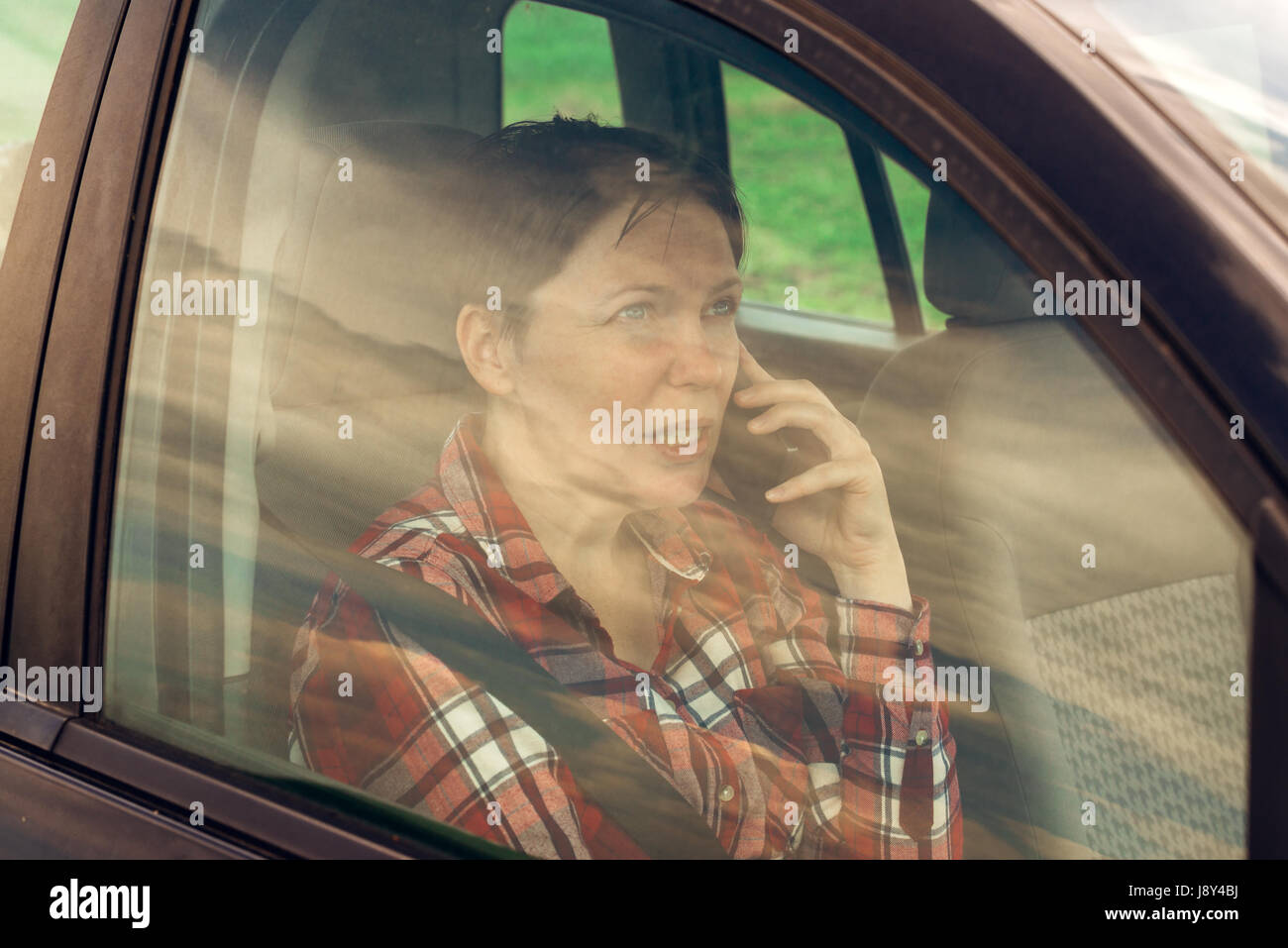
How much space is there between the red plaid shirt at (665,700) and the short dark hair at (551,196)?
17 cm

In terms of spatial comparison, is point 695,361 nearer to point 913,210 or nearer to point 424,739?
point 913,210

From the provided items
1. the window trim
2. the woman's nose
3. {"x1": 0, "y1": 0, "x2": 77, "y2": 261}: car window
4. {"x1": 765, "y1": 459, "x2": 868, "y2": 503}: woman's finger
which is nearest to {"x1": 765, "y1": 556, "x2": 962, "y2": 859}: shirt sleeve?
{"x1": 765, "y1": 459, "x2": 868, "y2": 503}: woman's finger

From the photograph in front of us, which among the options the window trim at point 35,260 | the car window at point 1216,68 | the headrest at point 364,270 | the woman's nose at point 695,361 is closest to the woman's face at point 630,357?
the woman's nose at point 695,361

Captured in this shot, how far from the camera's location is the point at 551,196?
1165 millimetres

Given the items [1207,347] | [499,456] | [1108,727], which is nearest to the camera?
[1207,347]

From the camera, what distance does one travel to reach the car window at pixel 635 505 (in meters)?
1.04

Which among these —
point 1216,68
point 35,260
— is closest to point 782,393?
point 1216,68

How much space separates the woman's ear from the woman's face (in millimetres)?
13

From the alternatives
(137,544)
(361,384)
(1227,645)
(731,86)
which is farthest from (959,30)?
(137,544)

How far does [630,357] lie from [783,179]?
0.81 feet

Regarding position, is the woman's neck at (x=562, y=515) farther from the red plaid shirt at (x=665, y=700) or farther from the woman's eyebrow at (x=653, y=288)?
the woman's eyebrow at (x=653, y=288)

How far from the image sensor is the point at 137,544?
4.15 ft
